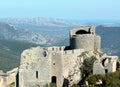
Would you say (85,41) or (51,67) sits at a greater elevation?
(85,41)

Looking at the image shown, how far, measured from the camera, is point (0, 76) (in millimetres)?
51375

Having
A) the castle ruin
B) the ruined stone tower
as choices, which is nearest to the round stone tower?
the castle ruin

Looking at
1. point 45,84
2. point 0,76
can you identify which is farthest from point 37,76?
point 0,76

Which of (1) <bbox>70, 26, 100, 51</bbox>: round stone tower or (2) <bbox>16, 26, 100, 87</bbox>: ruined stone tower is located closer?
(2) <bbox>16, 26, 100, 87</bbox>: ruined stone tower

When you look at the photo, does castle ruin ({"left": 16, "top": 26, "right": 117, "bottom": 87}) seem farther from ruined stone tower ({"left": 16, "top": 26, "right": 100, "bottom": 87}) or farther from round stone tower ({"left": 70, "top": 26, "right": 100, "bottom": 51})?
round stone tower ({"left": 70, "top": 26, "right": 100, "bottom": 51})

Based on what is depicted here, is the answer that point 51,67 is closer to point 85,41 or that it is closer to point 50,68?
point 50,68

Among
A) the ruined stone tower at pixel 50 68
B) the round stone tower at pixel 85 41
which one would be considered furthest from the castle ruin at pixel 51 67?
the round stone tower at pixel 85 41

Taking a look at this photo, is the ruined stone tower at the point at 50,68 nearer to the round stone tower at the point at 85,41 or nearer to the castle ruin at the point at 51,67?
the castle ruin at the point at 51,67

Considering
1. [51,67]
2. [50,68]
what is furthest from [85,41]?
[50,68]

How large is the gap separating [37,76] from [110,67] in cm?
661

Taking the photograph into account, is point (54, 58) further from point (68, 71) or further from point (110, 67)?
point (110, 67)

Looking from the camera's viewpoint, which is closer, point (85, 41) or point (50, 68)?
point (50, 68)

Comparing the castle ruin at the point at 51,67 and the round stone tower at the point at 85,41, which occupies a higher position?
the round stone tower at the point at 85,41

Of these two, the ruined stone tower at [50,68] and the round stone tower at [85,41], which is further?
the round stone tower at [85,41]
